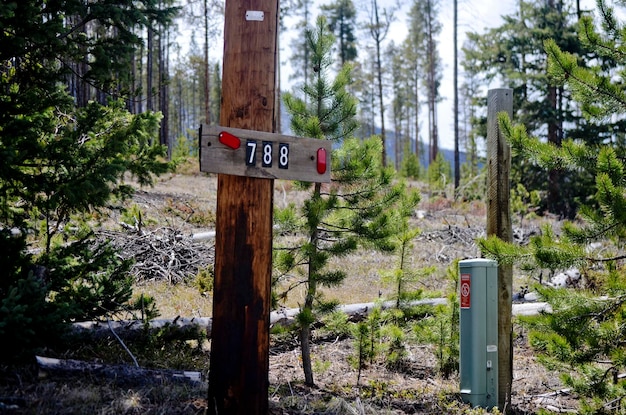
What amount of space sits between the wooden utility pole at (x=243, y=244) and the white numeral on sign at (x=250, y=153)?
0.36 ft

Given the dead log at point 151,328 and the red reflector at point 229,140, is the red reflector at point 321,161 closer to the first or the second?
the red reflector at point 229,140

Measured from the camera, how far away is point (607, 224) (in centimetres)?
427

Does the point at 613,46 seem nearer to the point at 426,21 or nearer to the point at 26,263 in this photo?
the point at 26,263

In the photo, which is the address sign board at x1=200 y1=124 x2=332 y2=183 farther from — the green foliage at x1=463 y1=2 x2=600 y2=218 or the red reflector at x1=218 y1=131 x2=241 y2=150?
the green foliage at x1=463 y1=2 x2=600 y2=218

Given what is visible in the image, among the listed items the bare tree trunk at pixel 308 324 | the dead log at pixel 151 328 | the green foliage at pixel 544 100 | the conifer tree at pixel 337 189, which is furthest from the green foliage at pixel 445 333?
the green foliage at pixel 544 100

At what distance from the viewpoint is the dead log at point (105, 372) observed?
13.7 ft

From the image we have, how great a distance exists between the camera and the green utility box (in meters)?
5.23

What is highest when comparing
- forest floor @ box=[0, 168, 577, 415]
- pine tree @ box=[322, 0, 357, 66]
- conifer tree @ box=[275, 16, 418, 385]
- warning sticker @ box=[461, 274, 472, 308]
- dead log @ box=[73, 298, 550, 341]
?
pine tree @ box=[322, 0, 357, 66]

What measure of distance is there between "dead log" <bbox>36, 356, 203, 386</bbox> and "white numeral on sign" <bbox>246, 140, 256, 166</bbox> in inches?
77.6

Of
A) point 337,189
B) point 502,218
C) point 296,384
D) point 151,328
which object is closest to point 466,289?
point 502,218

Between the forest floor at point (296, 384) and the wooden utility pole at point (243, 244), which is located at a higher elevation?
the wooden utility pole at point (243, 244)

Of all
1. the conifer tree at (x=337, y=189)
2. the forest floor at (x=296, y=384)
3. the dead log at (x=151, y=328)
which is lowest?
the forest floor at (x=296, y=384)

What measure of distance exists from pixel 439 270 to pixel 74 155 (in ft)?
29.2

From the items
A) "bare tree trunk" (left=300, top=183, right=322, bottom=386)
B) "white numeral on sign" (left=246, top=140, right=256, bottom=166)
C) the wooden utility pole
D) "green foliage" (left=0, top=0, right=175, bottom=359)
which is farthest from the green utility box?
"green foliage" (left=0, top=0, right=175, bottom=359)
